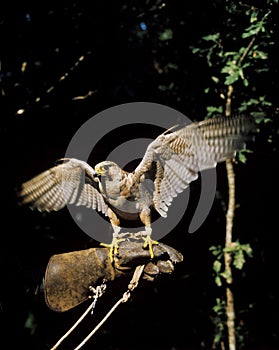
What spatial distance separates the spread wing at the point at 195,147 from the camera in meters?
1.61

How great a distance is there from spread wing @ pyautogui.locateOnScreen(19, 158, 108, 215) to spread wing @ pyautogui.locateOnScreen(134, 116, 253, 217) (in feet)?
1.03

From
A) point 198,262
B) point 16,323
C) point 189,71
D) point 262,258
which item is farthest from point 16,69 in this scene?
point 262,258

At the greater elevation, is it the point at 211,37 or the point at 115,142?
the point at 211,37

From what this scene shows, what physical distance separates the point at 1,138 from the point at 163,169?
2.14 m

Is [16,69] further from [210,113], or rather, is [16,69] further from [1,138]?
[210,113]

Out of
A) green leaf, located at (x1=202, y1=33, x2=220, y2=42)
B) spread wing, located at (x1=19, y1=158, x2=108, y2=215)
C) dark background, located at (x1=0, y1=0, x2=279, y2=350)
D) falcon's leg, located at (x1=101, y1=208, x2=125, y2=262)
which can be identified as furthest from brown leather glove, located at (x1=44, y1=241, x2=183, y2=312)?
green leaf, located at (x1=202, y1=33, x2=220, y2=42)

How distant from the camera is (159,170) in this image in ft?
5.56

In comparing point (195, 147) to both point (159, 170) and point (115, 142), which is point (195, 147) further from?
point (115, 142)

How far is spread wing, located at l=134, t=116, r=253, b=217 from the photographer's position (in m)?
1.61

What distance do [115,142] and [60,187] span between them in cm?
225

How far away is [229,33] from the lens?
10.5 feet

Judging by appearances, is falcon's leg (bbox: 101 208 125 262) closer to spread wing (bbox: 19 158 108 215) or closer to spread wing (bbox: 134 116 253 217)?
spread wing (bbox: 19 158 108 215)

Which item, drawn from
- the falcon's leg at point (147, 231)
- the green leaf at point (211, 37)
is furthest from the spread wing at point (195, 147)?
the green leaf at point (211, 37)

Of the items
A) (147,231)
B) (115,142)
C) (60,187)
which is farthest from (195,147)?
(115,142)
